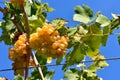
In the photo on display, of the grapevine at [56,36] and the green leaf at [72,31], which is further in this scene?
the green leaf at [72,31]

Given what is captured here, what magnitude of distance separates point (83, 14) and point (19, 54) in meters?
0.49

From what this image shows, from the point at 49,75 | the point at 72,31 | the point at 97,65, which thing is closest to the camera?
the point at 72,31

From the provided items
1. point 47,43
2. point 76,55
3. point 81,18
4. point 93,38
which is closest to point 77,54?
point 76,55

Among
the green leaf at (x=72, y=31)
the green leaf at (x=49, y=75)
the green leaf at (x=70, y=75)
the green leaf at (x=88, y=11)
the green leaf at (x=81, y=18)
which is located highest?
the green leaf at (x=88, y=11)

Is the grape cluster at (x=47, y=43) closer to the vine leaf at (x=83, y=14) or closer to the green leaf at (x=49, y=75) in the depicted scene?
the vine leaf at (x=83, y=14)

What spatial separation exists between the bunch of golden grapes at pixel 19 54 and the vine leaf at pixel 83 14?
0.36 meters

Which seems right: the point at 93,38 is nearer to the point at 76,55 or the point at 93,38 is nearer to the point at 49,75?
the point at 76,55

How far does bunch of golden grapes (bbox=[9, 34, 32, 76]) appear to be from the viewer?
266cm

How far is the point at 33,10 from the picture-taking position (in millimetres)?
3203

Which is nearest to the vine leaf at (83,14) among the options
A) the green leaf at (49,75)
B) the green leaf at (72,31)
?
the green leaf at (72,31)

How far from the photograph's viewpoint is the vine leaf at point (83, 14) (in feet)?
8.91

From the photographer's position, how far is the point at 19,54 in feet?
8.87

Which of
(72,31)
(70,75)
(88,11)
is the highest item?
(88,11)

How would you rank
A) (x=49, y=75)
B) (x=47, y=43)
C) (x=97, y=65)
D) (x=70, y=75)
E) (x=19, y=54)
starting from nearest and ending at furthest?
1. (x=47, y=43)
2. (x=19, y=54)
3. (x=70, y=75)
4. (x=49, y=75)
5. (x=97, y=65)
